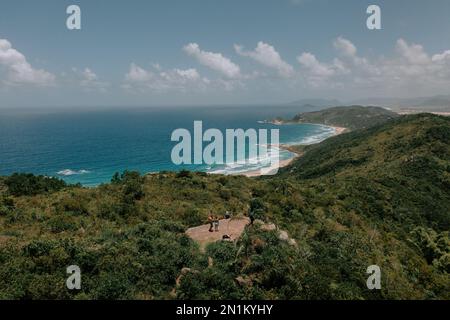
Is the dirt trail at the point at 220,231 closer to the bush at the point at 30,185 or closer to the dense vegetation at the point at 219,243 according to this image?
the dense vegetation at the point at 219,243

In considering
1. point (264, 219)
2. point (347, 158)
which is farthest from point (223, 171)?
point (264, 219)

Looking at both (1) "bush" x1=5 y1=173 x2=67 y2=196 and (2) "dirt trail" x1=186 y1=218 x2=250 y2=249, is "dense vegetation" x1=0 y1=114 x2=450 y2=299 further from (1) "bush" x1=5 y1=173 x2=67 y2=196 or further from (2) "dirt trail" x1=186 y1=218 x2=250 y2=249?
(2) "dirt trail" x1=186 y1=218 x2=250 y2=249

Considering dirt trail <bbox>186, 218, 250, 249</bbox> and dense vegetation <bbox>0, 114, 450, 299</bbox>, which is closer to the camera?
dense vegetation <bbox>0, 114, 450, 299</bbox>

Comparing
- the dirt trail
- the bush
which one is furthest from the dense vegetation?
the dirt trail

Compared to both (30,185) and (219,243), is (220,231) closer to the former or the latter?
(219,243)

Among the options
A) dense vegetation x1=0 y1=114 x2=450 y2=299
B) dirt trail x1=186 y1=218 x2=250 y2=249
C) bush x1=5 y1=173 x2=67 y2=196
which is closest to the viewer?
dense vegetation x1=0 y1=114 x2=450 y2=299

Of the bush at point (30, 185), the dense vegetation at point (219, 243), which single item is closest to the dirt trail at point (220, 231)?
the dense vegetation at point (219, 243)

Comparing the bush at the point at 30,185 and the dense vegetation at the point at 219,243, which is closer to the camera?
the dense vegetation at the point at 219,243
